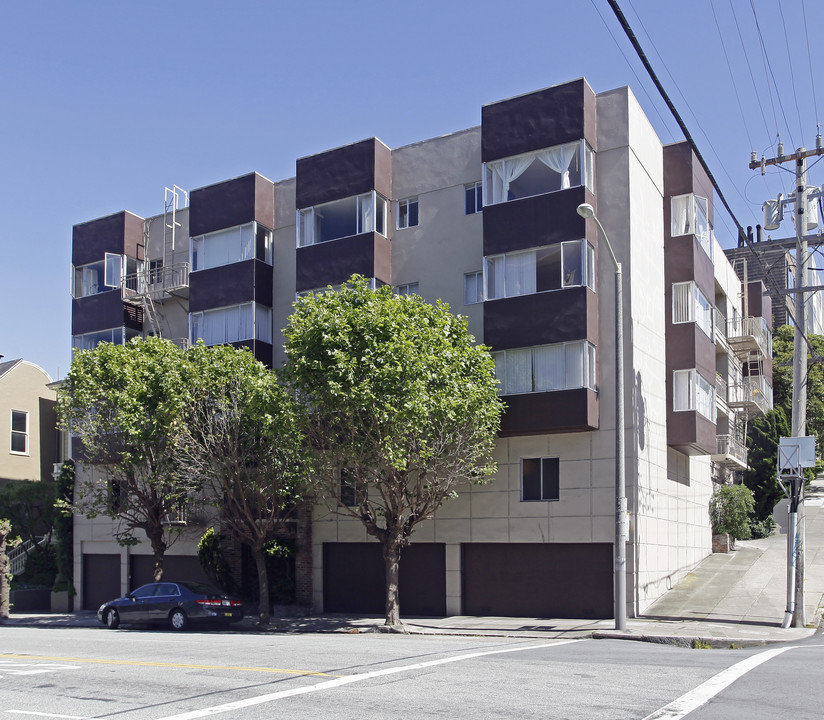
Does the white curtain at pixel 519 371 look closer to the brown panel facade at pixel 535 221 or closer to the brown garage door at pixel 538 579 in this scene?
the brown panel facade at pixel 535 221

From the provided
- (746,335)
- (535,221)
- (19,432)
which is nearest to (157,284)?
(19,432)

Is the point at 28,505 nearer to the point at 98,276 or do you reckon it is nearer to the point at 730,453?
the point at 98,276

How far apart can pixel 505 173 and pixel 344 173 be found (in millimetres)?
5628

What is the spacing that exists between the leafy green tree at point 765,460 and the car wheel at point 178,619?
79.4 feet

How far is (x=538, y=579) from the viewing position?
1006 inches

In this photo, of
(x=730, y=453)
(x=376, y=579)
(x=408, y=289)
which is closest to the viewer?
(x=376, y=579)

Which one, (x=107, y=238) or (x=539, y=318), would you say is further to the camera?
(x=107, y=238)

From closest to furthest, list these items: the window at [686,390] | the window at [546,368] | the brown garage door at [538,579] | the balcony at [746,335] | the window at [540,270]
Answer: the brown garage door at [538,579] < the window at [546,368] < the window at [540,270] < the window at [686,390] < the balcony at [746,335]

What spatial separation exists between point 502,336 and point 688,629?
363 inches

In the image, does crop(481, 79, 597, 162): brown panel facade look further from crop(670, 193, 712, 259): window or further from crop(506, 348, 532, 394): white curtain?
crop(506, 348, 532, 394): white curtain

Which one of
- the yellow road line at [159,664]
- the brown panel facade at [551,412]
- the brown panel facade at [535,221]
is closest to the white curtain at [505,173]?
the brown panel facade at [535,221]

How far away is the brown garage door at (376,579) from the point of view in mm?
27234

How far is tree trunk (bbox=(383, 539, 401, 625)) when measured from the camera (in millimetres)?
23156

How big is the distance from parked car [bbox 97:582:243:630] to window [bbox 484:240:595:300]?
11.0m
